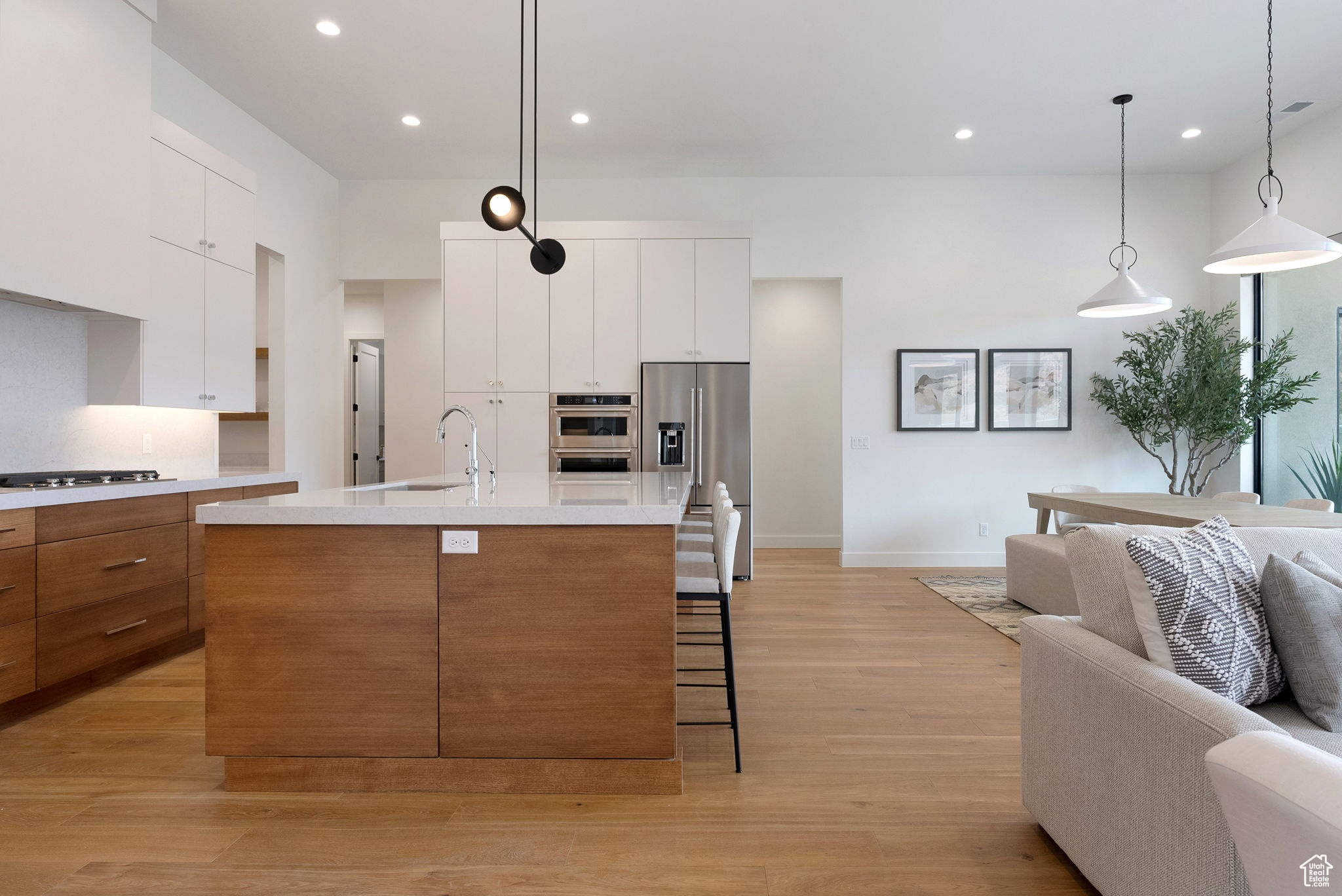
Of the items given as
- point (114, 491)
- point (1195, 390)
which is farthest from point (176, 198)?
point (1195, 390)

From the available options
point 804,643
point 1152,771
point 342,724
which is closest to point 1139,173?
point 804,643

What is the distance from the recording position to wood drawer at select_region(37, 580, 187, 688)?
264cm

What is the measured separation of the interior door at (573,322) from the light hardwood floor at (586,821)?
3080 mm

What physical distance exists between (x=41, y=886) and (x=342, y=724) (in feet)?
2.26

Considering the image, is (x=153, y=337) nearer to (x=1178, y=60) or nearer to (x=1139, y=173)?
(x=1178, y=60)

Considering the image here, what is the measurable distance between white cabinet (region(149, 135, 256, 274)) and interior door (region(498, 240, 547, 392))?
5.48 ft

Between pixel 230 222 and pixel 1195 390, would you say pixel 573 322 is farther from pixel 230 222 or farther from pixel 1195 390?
pixel 1195 390

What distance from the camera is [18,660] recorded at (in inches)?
98.4

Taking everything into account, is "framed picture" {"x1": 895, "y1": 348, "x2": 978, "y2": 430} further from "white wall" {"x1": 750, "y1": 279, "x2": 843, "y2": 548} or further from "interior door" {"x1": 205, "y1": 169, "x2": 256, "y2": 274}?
"interior door" {"x1": 205, "y1": 169, "x2": 256, "y2": 274}

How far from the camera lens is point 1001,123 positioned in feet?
15.8

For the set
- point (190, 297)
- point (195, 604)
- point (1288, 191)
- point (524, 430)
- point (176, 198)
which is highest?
point (1288, 191)

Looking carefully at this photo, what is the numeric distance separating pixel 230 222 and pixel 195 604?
216cm

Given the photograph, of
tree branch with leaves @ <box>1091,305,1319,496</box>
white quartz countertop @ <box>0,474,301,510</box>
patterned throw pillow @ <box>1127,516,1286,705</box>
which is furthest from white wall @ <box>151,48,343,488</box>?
tree branch with leaves @ <box>1091,305,1319,496</box>

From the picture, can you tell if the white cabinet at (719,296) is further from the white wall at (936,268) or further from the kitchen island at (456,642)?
the kitchen island at (456,642)
